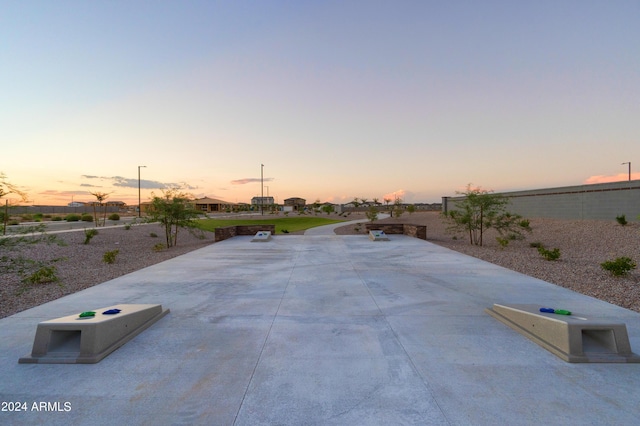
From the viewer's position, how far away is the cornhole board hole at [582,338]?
424 cm

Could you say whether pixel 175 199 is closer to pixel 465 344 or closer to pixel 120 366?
pixel 120 366

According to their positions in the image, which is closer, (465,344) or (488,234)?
(465,344)

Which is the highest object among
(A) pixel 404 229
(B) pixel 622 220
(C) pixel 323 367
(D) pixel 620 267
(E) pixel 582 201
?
(E) pixel 582 201

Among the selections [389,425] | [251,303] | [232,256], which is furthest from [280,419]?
[232,256]

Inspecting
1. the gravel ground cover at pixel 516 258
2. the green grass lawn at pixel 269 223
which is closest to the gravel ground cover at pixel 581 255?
the gravel ground cover at pixel 516 258

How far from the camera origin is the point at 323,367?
159 inches

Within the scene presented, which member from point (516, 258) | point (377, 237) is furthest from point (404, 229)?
point (516, 258)

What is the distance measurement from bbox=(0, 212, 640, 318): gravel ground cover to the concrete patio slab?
1.21m

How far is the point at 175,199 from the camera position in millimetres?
16625

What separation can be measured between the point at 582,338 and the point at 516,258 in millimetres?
8715

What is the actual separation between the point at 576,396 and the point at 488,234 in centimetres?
1965

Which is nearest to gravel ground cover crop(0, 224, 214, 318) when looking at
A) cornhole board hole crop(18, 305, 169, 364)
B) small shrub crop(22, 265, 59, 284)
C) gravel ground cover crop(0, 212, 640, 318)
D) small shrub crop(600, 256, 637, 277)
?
gravel ground cover crop(0, 212, 640, 318)

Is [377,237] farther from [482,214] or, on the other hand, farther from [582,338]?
[582,338]

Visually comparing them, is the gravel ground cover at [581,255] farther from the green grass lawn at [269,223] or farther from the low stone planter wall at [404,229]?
the green grass lawn at [269,223]
